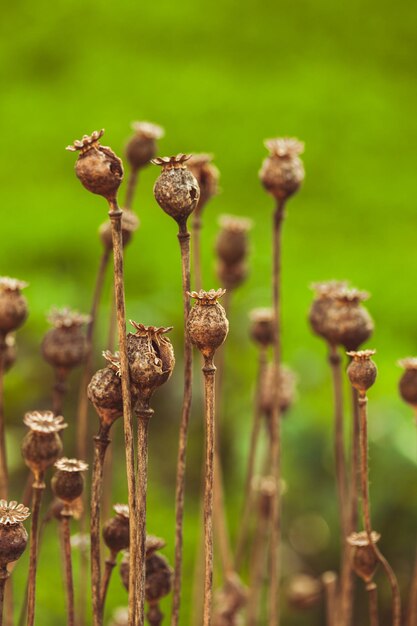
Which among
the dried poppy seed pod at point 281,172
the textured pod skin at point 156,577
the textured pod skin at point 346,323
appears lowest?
the textured pod skin at point 156,577

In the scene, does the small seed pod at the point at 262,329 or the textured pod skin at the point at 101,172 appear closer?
the textured pod skin at the point at 101,172

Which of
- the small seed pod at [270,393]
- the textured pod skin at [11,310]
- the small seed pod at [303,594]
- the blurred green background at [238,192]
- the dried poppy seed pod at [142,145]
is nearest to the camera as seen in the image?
the textured pod skin at [11,310]

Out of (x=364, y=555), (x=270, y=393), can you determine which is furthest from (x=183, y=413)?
(x=270, y=393)

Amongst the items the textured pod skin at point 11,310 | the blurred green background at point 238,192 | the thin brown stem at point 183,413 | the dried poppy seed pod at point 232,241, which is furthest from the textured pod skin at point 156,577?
the blurred green background at point 238,192

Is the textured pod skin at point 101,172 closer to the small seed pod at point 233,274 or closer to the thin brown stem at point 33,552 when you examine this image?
the thin brown stem at point 33,552

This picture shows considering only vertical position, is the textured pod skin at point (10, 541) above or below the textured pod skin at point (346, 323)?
below

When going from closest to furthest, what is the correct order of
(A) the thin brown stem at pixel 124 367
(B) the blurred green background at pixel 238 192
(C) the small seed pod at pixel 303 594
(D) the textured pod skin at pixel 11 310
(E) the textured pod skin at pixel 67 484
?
(A) the thin brown stem at pixel 124 367 → (E) the textured pod skin at pixel 67 484 → (D) the textured pod skin at pixel 11 310 → (C) the small seed pod at pixel 303 594 → (B) the blurred green background at pixel 238 192

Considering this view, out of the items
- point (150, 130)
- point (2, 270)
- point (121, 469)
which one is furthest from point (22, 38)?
point (150, 130)

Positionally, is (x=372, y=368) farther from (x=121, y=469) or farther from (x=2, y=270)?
(x=2, y=270)
